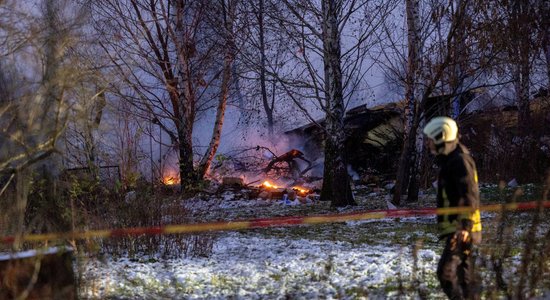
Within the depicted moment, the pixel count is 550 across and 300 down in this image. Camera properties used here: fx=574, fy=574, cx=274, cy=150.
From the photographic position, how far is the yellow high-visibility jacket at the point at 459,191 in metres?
4.65

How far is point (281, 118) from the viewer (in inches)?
1125

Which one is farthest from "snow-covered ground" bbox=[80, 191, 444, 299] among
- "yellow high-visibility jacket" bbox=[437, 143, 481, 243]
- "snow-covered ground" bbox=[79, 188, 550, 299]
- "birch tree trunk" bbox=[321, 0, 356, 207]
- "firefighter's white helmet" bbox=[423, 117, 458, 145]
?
"birch tree trunk" bbox=[321, 0, 356, 207]

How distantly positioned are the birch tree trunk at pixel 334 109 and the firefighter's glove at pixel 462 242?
968 centimetres

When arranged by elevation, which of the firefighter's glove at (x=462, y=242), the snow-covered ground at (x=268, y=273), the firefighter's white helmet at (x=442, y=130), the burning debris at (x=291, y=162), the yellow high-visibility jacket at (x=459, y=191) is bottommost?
the snow-covered ground at (x=268, y=273)

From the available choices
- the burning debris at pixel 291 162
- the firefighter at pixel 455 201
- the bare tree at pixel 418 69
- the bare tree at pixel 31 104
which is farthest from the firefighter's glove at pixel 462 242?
the burning debris at pixel 291 162

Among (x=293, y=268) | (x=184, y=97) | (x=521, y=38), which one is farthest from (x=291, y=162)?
(x=293, y=268)

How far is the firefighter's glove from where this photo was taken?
4.62 m

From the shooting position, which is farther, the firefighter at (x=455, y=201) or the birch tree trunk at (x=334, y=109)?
the birch tree trunk at (x=334, y=109)

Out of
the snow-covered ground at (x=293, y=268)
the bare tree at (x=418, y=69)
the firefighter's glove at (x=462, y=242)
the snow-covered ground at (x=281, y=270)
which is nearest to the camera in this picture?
the firefighter's glove at (x=462, y=242)

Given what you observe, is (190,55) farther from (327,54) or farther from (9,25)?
Result: (9,25)

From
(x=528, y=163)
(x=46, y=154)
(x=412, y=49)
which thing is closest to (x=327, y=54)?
(x=412, y=49)

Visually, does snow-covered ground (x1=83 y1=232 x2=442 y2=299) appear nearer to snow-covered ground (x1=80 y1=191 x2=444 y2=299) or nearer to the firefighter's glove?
snow-covered ground (x1=80 y1=191 x2=444 y2=299)

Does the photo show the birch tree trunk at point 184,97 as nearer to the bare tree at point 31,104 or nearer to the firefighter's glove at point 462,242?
the bare tree at point 31,104

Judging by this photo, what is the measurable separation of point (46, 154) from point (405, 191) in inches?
510
